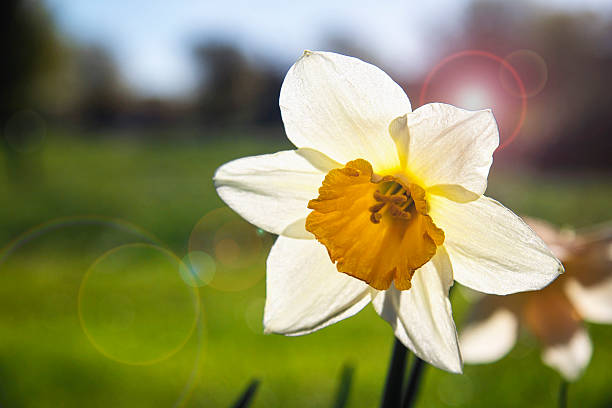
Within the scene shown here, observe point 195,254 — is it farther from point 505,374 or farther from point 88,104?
point 88,104

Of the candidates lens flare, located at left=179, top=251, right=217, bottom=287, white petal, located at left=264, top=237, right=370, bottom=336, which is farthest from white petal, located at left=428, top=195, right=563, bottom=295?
lens flare, located at left=179, top=251, right=217, bottom=287

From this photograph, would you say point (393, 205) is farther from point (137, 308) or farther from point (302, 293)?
point (137, 308)

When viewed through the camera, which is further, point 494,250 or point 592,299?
point 592,299

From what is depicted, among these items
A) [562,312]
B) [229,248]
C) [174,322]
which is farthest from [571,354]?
[229,248]

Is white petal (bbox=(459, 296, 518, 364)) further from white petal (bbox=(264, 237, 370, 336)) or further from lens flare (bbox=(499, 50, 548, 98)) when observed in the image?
lens flare (bbox=(499, 50, 548, 98))

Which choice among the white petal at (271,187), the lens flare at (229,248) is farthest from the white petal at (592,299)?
the lens flare at (229,248)
